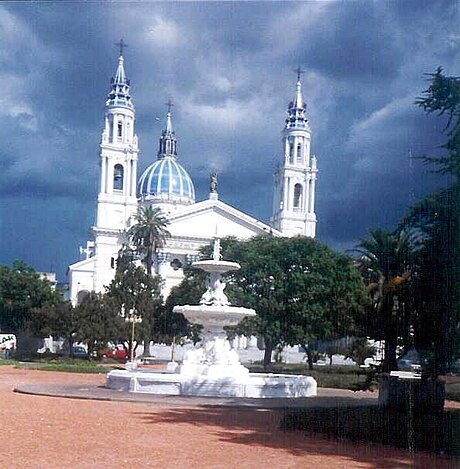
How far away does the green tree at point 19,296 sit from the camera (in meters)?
48.1

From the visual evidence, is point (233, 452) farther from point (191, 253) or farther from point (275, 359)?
point (191, 253)

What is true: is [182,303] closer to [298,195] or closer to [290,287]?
[290,287]

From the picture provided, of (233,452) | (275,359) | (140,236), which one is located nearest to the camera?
(233,452)

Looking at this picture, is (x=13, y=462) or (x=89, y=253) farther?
(x=89, y=253)

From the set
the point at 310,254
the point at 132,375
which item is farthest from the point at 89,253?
the point at 132,375

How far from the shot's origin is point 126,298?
41562 millimetres

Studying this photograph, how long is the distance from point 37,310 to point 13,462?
113 feet

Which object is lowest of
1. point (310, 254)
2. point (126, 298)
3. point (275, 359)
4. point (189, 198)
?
point (275, 359)

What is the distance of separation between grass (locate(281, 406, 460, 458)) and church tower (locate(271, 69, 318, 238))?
58242 mm

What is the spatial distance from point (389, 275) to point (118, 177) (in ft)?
194

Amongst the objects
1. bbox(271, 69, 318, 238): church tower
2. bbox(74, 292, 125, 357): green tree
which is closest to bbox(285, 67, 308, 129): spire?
bbox(271, 69, 318, 238): church tower

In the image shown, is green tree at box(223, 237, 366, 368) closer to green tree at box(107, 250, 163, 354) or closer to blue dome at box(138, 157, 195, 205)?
green tree at box(107, 250, 163, 354)

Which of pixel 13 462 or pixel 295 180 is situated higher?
pixel 295 180

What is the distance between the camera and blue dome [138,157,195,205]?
256 ft
